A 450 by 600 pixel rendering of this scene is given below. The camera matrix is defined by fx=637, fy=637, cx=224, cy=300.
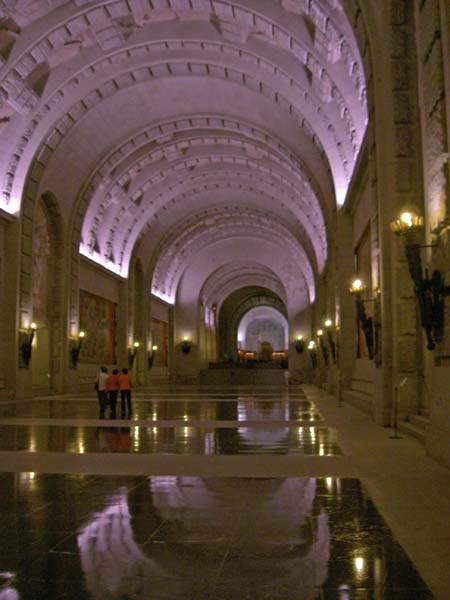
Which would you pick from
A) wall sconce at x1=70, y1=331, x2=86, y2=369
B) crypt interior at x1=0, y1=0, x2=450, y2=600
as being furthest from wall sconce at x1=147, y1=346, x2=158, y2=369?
wall sconce at x1=70, y1=331, x2=86, y2=369

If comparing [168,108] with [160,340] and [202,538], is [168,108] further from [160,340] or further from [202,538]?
[202,538]

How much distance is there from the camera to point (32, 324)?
23.0 meters

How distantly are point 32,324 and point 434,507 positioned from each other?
65.0ft

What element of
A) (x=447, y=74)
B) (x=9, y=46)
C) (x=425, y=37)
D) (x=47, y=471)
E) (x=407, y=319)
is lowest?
(x=47, y=471)

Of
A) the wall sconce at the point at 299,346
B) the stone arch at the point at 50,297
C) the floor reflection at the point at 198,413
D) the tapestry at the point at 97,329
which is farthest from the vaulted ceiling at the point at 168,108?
the wall sconce at the point at 299,346

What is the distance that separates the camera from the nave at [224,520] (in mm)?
3527

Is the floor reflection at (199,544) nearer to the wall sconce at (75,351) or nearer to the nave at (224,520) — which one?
the nave at (224,520)

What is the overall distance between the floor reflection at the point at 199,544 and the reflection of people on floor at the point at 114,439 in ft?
9.74

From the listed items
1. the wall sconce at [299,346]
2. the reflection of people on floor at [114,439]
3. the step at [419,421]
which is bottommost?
the reflection of people on floor at [114,439]

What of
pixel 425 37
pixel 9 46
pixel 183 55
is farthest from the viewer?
pixel 183 55

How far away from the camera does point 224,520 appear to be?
16.1 ft

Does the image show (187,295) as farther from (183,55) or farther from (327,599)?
(327,599)

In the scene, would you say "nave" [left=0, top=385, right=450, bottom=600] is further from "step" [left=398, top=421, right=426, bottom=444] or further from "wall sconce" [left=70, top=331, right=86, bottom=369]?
"wall sconce" [left=70, top=331, right=86, bottom=369]

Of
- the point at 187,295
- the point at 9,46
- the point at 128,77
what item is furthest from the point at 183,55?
the point at 187,295
